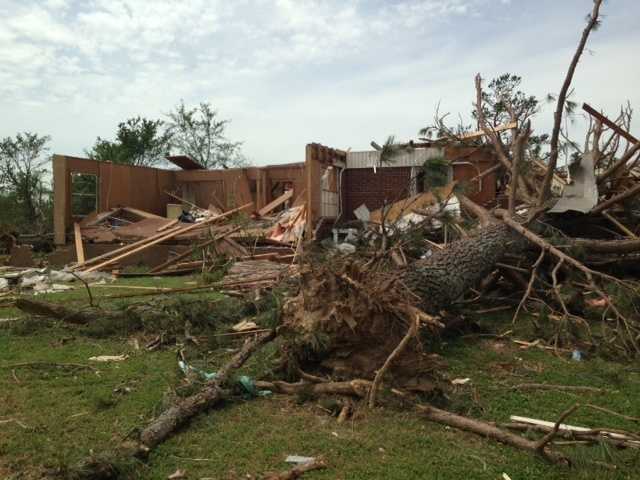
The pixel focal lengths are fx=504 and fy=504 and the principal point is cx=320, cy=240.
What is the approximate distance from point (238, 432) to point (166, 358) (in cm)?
181

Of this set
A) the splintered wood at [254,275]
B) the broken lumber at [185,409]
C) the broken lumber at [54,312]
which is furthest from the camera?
the splintered wood at [254,275]

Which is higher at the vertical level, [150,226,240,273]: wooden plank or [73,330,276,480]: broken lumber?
[150,226,240,273]: wooden plank

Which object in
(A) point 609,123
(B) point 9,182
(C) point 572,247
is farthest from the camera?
(B) point 9,182

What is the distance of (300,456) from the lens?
275cm

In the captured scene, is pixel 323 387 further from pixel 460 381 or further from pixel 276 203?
pixel 276 203

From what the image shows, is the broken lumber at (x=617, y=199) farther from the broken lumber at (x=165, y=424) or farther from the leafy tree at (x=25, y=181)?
the leafy tree at (x=25, y=181)

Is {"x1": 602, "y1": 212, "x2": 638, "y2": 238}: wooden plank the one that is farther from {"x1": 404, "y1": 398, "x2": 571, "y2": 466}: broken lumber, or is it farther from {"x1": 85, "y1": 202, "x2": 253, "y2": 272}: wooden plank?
{"x1": 85, "y1": 202, "x2": 253, "y2": 272}: wooden plank

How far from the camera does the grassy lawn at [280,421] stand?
8.59 feet

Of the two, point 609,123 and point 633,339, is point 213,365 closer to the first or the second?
point 633,339

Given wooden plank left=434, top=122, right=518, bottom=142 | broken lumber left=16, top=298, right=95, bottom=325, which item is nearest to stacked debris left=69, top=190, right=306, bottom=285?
broken lumber left=16, top=298, right=95, bottom=325

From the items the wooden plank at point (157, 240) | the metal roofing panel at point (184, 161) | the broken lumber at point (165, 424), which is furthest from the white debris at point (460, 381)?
the metal roofing panel at point (184, 161)

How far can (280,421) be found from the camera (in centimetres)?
324

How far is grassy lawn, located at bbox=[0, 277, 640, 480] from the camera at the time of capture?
262 cm

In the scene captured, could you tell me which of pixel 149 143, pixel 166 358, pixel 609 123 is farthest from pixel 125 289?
pixel 149 143
